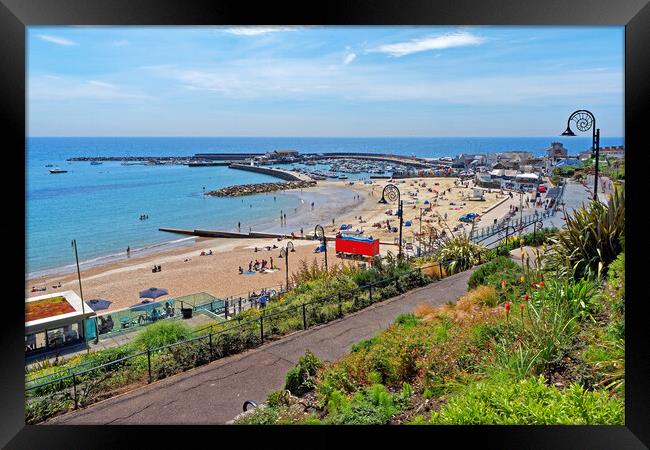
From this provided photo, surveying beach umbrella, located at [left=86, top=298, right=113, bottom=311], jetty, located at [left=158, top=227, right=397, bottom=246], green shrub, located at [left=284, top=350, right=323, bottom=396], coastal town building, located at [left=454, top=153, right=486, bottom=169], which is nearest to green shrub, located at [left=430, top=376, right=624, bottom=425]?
green shrub, located at [left=284, top=350, right=323, bottom=396]

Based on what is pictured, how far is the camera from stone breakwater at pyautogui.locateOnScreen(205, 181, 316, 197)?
20.9 metres

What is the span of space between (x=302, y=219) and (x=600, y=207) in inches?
592

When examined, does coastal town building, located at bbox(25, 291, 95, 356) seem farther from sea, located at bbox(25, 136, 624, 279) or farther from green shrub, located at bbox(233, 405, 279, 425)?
sea, located at bbox(25, 136, 624, 279)

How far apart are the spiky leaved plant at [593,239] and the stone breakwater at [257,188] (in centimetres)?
1744

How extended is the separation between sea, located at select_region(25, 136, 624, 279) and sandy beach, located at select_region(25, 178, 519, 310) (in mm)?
774

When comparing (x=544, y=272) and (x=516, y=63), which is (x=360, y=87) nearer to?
(x=516, y=63)

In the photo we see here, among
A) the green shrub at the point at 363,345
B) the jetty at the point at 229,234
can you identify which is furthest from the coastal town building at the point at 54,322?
the jetty at the point at 229,234

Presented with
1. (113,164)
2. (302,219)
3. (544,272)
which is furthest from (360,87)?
(113,164)

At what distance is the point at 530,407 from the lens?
2.64 metres

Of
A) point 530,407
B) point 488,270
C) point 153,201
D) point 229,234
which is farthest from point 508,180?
point 153,201

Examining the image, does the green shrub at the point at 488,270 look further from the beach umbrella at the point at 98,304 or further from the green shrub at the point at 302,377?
the beach umbrella at the point at 98,304

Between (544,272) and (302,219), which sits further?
(302,219)
